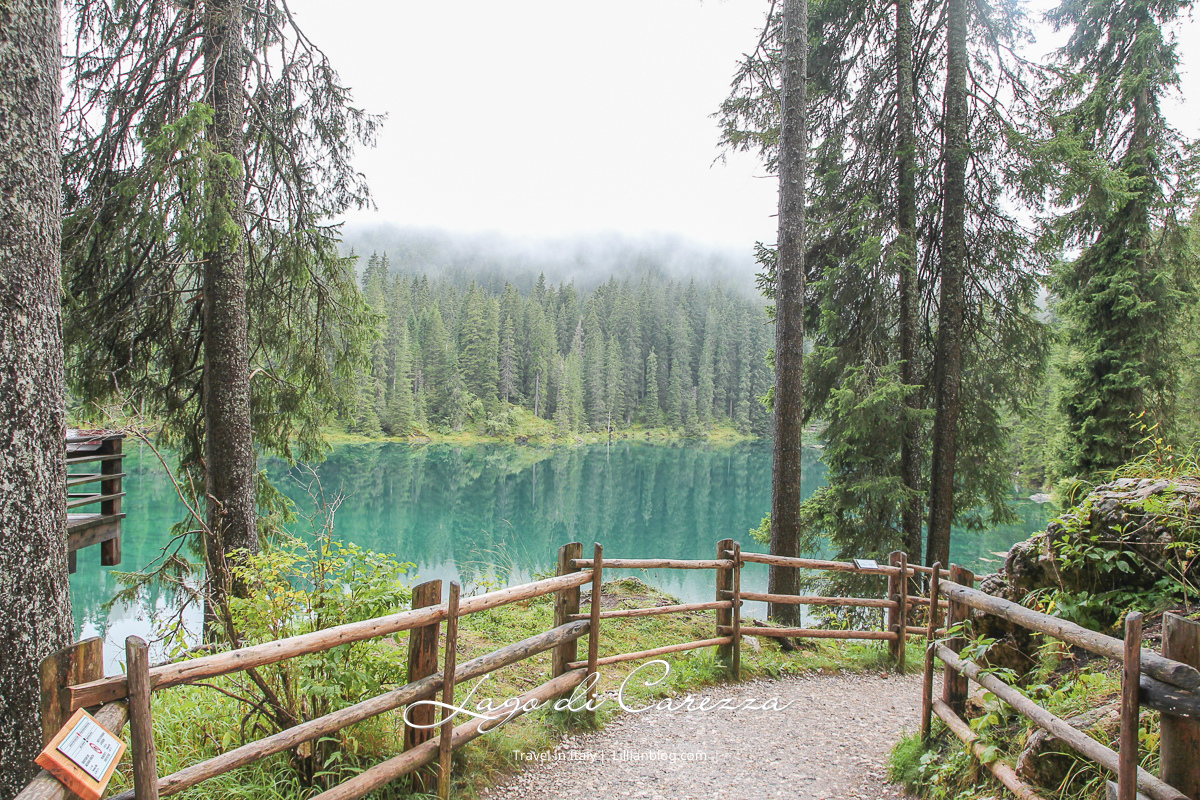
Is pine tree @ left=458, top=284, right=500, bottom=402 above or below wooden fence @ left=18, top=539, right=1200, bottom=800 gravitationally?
above

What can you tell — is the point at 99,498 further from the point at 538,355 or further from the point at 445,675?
the point at 538,355

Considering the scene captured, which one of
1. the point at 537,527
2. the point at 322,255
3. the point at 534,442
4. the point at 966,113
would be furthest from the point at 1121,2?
the point at 534,442

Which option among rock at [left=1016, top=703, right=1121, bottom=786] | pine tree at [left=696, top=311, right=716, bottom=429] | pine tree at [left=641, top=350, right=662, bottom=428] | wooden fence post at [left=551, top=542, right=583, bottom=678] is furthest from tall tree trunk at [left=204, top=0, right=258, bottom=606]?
pine tree at [left=696, top=311, right=716, bottom=429]

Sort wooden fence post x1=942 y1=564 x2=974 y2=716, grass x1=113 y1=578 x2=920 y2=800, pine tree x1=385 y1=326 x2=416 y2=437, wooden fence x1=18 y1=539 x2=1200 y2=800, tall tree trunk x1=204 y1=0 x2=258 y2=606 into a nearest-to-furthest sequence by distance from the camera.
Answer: wooden fence x1=18 y1=539 x2=1200 y2=800
grass x1=113 y1=578 x2=920 y2=800
wooden fence post x1=942 y1=564 x2=974 y2=716
tall tree trunk x1=204 y1=0 x2=258 y2=606
pine tree x1=385 y1=326 x2=416 y2=437

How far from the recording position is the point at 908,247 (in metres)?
9.00

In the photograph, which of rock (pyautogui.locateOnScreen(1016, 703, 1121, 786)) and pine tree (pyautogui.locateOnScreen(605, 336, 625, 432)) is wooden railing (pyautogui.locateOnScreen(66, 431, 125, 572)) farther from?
pine tree (pyautogui.locateOnScreen(605, 336, 625, 432))

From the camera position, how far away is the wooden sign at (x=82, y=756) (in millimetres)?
1852

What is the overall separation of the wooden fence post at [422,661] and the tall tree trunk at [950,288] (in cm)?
793

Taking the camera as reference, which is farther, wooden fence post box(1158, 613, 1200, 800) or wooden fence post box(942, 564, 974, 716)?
wooden fence post box(942, 564, 974, 716)

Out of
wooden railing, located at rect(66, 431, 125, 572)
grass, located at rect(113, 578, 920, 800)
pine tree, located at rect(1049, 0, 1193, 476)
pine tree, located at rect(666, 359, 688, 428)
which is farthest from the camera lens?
pine tree, located at rect(666, 359, 688, 428)

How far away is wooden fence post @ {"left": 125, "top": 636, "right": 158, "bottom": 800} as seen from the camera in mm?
2162

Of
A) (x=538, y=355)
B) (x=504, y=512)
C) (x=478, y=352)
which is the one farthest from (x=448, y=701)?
(x=538, y=355)

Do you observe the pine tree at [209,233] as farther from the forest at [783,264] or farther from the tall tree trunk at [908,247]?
the tall tree trunk at [908,247]

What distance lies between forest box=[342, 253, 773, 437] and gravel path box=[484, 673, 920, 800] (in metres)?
46.8
